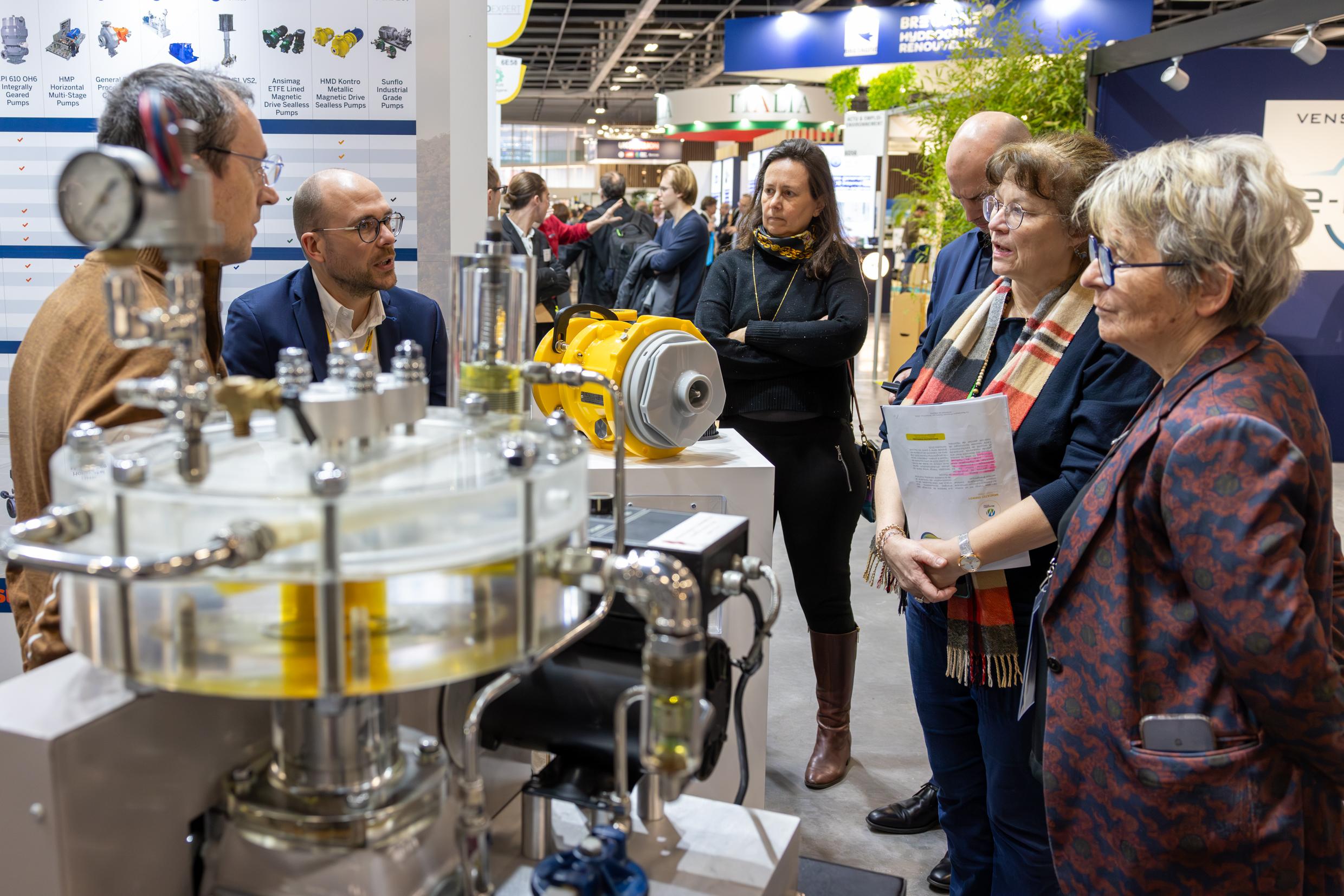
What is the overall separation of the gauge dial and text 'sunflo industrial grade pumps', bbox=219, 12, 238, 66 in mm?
2208

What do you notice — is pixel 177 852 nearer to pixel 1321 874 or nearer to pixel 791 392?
pixel 1321 874

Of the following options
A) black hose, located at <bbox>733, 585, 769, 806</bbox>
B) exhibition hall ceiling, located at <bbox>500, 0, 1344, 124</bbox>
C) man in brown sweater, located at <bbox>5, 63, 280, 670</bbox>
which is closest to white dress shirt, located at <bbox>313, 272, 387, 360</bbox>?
man in brown sweater, located at <bbox>5, 63, 280, 670</bbox>

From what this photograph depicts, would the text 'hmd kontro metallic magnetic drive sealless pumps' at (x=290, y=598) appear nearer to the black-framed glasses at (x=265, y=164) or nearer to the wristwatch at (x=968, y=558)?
the black-framed glasses at (x=265, y=164)

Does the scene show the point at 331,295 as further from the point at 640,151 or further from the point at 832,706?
the point at 640,151

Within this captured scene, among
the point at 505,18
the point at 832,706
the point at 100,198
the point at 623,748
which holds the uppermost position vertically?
the point at 505,18

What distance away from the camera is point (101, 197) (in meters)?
0.63

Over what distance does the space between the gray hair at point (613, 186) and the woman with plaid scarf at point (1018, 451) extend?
5.63 m

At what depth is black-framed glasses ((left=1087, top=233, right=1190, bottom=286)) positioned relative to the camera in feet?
4.10

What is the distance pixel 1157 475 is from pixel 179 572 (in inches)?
41.2

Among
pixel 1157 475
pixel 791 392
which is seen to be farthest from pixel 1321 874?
pixel 791 392

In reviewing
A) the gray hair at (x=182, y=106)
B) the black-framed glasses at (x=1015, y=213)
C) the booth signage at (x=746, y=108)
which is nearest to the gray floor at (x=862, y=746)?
the black-framed glasses at (x=1015, y=213)

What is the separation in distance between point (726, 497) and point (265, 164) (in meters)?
1.00

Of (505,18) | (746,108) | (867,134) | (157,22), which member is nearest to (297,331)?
(157,22)

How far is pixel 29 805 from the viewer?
2.45 feet
